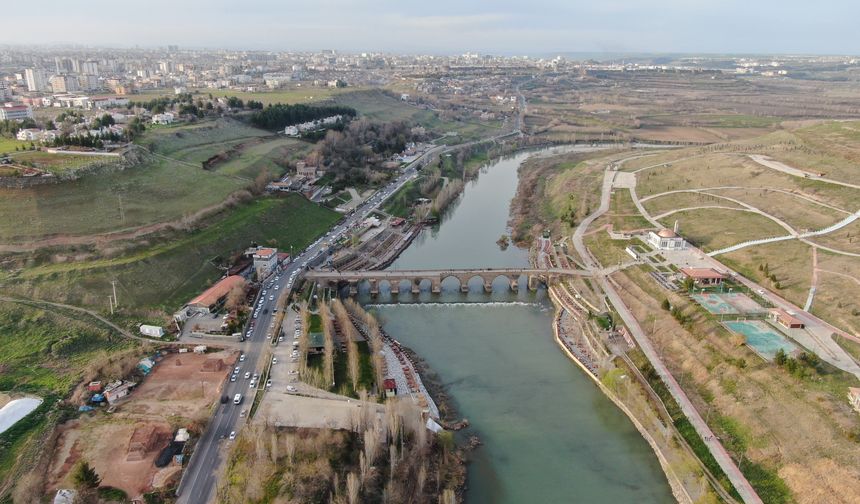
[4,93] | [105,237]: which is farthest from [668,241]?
[4,93]

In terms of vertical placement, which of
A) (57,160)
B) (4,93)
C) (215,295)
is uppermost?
(4,93)

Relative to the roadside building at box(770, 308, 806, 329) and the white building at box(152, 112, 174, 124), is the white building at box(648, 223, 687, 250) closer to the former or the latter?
the roadside building at box(770, 308, 806, 329)

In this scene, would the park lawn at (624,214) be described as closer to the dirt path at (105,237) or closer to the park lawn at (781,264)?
the park lawn at (781,264)

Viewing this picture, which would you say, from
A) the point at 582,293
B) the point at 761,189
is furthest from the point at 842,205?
the point at 582,293

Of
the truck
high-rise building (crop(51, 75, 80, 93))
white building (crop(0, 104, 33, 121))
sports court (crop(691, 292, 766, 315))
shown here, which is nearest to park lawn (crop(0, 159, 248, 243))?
the truck

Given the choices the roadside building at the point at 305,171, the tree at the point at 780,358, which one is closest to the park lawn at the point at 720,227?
the tree at the point at 780,358

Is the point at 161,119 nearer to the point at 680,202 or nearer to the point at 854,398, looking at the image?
the point at 680,202

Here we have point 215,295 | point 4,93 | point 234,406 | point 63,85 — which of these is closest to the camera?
point 234,406
